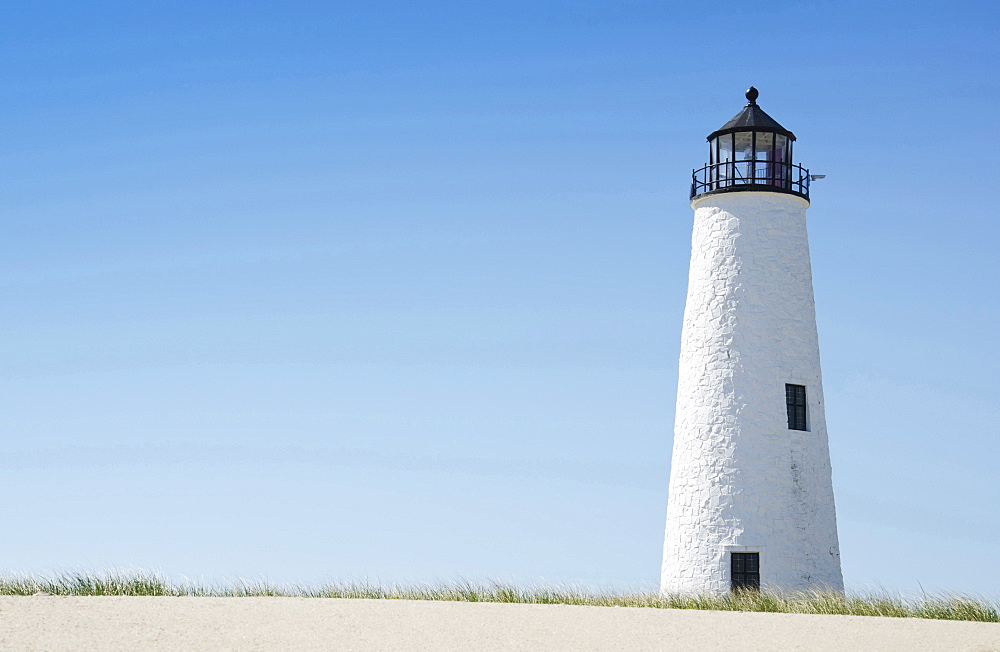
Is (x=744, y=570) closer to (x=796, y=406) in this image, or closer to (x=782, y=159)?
(x=796, y=406)

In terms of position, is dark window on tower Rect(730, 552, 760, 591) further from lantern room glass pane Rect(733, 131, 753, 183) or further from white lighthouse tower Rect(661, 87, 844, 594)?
lantern room glass pane Rect(733, 131, 753, 183)

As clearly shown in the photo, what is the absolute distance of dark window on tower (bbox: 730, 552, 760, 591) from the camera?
26.3m

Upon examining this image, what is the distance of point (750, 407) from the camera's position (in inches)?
1056

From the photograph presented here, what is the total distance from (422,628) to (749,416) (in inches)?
434

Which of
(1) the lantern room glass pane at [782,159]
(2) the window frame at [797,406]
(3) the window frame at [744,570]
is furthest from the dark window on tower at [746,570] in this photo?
(1) the lantern room glass pane at [782,159]

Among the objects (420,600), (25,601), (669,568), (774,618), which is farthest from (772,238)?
(25,601)

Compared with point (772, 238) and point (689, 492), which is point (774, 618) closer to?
point (689, 492)

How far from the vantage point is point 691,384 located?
2759 centimetres

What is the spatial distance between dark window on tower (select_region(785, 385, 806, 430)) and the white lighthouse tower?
0.03 meters

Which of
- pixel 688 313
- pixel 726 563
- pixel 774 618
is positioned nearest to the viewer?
pixel 774 618

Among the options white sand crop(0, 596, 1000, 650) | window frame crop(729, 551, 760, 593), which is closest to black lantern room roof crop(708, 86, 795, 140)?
window frame crop(729, 551, 760, 593)

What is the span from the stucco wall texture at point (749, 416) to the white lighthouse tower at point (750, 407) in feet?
0.08

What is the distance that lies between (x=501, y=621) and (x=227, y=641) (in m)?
4.68

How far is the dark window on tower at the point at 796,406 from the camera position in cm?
2725
